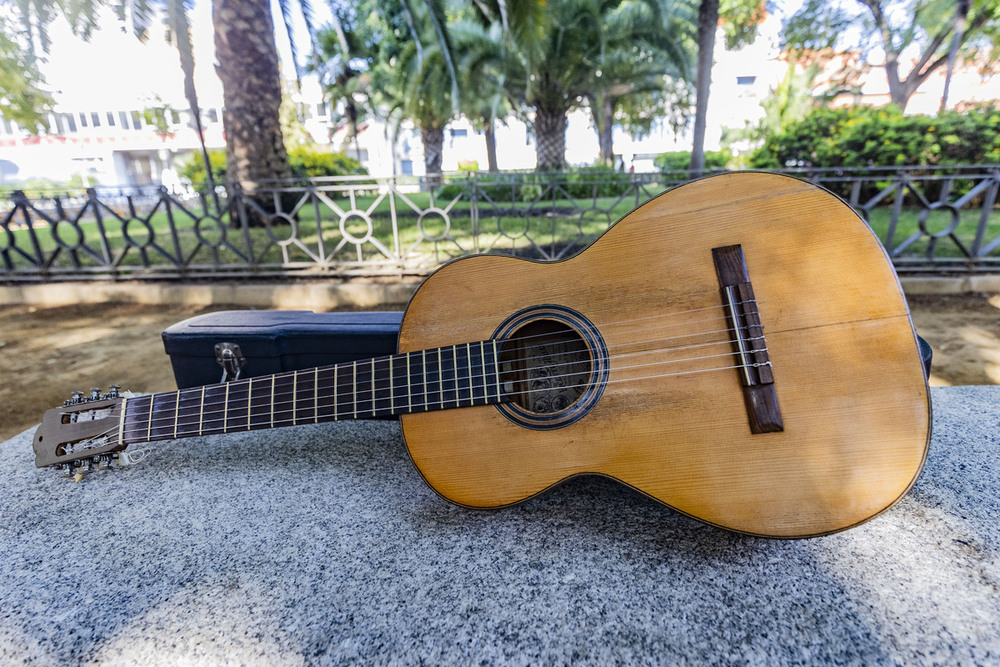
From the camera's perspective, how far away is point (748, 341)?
1.43 m

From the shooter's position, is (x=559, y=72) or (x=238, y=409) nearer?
(x=238, y=409)

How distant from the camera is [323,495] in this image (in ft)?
6.31

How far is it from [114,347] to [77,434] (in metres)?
3.34

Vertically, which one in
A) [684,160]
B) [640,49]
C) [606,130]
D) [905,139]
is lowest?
[905,139]

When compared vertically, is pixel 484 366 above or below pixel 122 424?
above

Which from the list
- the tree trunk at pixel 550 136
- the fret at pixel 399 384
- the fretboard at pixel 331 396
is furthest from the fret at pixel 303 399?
the tree trunk at pixel 550 136

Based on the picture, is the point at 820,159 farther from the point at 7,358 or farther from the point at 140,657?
the point at 7,358

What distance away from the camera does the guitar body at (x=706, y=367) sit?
4.33 ft

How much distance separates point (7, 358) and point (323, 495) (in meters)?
4.47

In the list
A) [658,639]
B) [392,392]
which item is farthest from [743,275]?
[392,392]

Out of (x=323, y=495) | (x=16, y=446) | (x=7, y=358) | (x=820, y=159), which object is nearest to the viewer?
(x=323, y=495)

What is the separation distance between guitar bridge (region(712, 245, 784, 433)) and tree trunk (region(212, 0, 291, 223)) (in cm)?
702

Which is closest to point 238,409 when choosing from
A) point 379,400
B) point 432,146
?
point 379,400

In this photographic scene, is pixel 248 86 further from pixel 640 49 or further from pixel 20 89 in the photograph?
pixel 20 89
